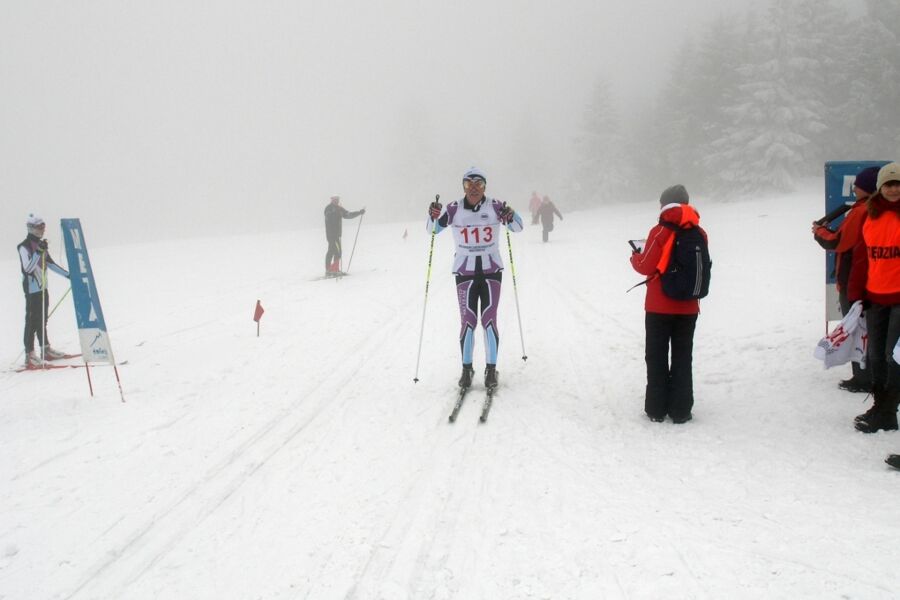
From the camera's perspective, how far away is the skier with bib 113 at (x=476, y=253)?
6445 mm

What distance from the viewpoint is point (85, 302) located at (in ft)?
21.5

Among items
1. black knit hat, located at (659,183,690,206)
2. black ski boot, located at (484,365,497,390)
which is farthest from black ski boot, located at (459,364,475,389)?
black knit hat, located at (659,183,690,206)

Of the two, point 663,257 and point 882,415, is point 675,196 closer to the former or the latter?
point 663,257

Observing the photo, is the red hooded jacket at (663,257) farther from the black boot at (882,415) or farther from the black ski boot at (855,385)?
the black ski boot at (855,385)

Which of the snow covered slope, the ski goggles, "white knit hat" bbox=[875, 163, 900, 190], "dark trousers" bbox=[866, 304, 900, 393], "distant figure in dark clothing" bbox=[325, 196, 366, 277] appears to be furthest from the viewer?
"distant figure in dark clothing" bbox=[325, 196, 366, 277]

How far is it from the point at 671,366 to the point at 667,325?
428mm

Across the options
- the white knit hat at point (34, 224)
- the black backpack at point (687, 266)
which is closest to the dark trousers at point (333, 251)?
the white knit hat at point (34, 224)

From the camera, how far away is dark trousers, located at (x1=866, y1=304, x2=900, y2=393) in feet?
14.2

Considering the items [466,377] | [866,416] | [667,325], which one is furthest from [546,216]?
[866,416]

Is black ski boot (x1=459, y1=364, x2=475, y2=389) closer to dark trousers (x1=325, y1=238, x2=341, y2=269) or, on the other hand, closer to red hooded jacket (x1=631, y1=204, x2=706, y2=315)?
red hooded jacket (x1=631, y1=204, x2=706, y2=315)

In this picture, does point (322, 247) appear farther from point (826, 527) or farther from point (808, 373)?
point (826, 527)

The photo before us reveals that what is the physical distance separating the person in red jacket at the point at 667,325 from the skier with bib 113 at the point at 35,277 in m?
8.63

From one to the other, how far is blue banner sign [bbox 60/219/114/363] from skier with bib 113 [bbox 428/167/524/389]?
4275 millimetres

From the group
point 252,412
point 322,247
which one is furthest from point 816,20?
point 252,412
